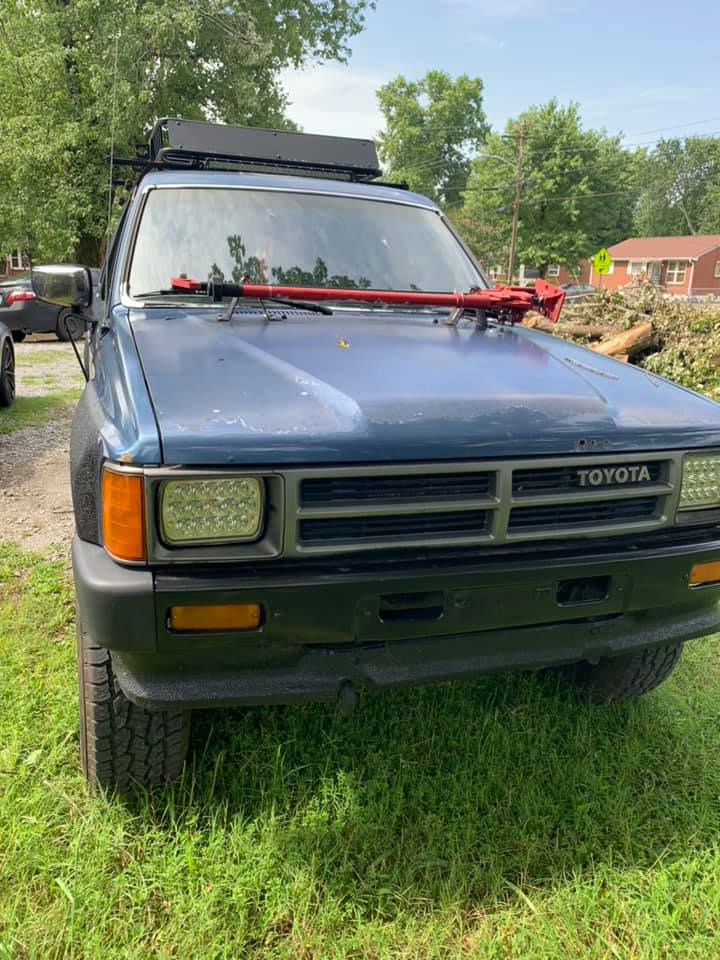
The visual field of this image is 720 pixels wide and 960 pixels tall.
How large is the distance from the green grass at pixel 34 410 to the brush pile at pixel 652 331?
628 cm

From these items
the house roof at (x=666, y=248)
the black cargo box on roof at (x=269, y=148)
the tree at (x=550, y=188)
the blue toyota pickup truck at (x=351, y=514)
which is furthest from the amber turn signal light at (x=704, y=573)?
the house roof at (x=666, y=248)

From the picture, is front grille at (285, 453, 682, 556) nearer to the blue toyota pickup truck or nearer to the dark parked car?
the blue toyota pickup truck

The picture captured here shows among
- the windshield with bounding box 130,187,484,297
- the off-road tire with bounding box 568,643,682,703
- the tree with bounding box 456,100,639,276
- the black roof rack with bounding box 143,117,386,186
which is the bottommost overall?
the off-road tire with bounding box 568,643,682,703

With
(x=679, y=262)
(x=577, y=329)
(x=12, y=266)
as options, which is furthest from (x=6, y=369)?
(x=679, y=262)

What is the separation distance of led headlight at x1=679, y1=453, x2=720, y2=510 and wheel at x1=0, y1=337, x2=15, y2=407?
7416 millimetres

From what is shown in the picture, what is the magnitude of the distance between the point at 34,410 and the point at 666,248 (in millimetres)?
59602

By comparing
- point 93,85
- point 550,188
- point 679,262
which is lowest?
point 679,262

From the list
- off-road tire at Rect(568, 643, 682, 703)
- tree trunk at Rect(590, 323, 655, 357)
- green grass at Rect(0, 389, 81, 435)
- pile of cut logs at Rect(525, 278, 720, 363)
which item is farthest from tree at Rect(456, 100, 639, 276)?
off-road tire at Rect(568, 643, 682, 703)

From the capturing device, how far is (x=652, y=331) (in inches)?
388

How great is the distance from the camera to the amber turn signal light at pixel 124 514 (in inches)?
67.2

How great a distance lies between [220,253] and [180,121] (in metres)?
2.26

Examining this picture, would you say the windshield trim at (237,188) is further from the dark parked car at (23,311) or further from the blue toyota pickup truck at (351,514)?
the dark parked car at (23,311)

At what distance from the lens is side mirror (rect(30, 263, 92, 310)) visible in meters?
3.36

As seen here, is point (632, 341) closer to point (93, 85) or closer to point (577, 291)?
point (93, 85)
